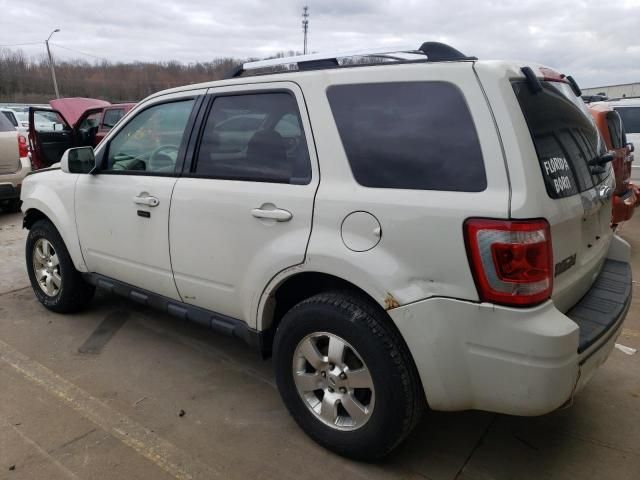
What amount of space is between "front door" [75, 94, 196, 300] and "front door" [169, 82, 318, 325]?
17 centimetres

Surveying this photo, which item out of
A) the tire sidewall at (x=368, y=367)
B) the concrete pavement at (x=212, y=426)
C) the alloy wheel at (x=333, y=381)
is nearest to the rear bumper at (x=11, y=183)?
the concrete pavement at (x=212, y=426)

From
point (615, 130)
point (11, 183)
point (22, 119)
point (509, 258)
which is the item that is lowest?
point (11, 183)

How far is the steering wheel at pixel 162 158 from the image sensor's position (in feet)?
10.4

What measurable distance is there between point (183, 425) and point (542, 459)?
185 centimetres

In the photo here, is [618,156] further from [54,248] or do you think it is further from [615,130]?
[54,248]

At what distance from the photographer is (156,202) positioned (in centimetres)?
312

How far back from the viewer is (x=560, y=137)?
2.27 m

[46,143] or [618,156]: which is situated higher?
[618,156]

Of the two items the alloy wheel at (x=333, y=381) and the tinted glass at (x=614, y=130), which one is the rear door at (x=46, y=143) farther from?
the tinted glass at (x=614, y=130)

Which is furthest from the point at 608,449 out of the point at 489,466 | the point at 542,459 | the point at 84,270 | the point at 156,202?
the point at 84,270

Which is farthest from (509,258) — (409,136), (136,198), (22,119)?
(22,119)

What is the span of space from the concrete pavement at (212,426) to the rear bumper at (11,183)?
16.3ft

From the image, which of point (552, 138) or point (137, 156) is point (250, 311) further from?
point (552, 138)

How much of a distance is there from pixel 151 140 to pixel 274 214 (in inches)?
53.6
